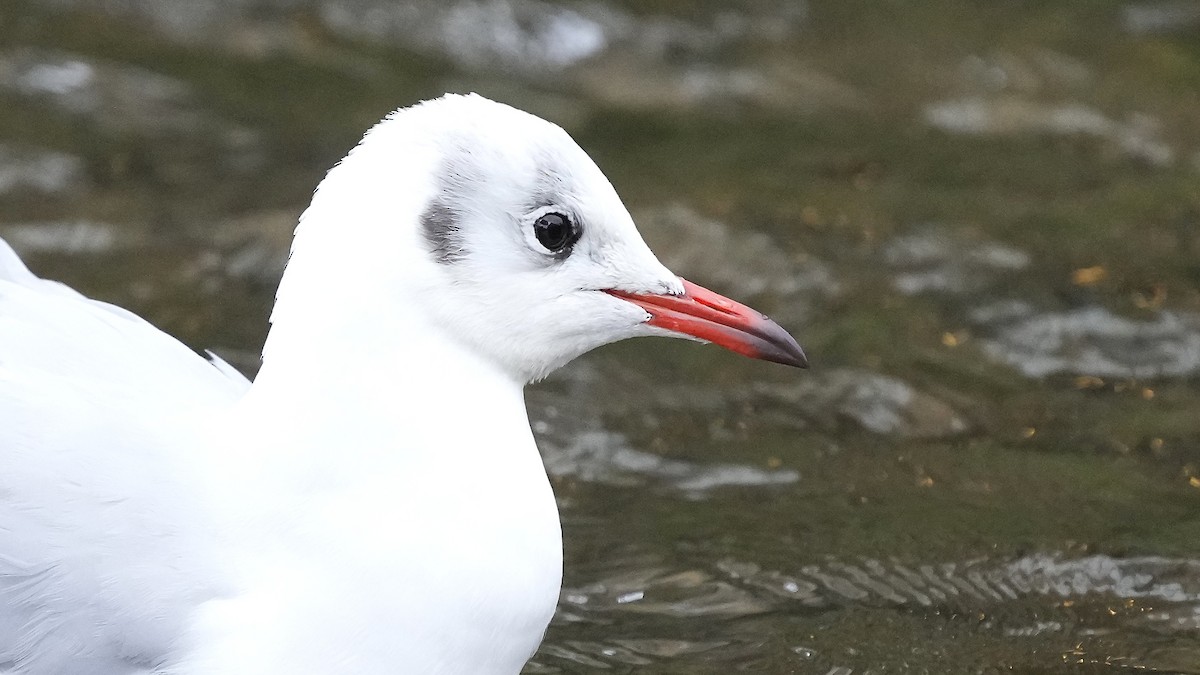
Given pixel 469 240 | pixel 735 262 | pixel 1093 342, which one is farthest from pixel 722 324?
pixel 735 262

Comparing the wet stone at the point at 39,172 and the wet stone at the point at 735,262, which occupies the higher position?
the wet stone at the point at 735,262

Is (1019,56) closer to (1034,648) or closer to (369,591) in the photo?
(1034,648)

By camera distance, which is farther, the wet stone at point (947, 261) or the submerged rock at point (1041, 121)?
the submerged rock at point (1041, 121)

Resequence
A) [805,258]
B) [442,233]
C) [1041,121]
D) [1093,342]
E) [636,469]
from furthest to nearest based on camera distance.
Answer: [1041,121], [805,258], [1093,342], [636,469], [442,233]

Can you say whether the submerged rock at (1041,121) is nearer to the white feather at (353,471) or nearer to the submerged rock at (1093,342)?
the submerged rock at (1093,342)

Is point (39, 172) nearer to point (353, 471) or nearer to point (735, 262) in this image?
point (735, 262)

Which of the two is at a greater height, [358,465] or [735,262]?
[735,262]

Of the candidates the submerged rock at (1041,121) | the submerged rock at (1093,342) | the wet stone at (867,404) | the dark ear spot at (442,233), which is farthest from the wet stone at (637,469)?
the submerged rock at (1041,121)

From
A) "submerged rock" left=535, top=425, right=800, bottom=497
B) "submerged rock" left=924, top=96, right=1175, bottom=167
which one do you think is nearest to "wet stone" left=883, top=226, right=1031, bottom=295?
"submerged rock" left=924, top=96, right=1175, bottom=167

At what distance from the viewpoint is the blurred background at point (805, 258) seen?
13.4 feet

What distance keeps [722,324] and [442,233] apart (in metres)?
0.57

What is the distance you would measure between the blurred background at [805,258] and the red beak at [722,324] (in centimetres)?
81

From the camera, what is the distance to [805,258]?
5.79 meters

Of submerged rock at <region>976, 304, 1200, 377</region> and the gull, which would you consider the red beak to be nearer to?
the gull
